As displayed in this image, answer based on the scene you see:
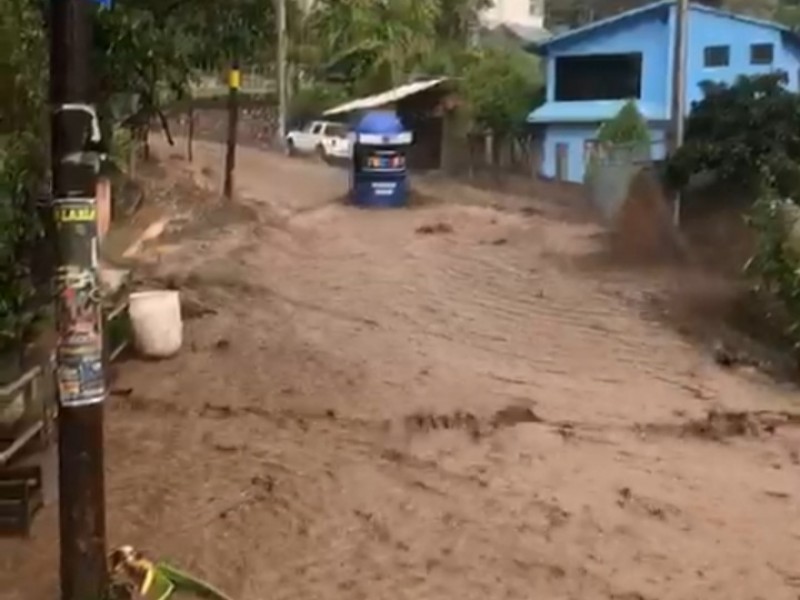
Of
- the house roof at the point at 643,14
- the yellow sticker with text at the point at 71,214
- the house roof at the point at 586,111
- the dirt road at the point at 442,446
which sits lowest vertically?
the dirt road at the point at 442,446

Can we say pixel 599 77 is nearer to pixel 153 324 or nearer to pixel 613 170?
pixel 613 170

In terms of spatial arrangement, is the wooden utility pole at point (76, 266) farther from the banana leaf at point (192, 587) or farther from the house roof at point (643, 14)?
the house roof at point (643, 14)

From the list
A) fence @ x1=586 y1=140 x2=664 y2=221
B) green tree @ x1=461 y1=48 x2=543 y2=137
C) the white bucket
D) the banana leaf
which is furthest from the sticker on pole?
green tree @ x1=461 y1=48 x2=543 y2=137

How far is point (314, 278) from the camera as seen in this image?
16109 mm

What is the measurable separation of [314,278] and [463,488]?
328 inches

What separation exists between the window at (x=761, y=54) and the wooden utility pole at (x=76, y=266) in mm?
23770

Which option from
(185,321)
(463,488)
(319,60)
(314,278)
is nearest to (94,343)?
(463,488)

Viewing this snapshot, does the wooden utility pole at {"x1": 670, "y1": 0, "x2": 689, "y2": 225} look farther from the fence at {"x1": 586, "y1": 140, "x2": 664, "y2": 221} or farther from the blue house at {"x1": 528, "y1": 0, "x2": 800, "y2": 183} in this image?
the blue house at {"x1": 528, "y1": 0, "x2": 800, "y2": 183}

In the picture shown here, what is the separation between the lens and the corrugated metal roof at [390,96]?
103 feet

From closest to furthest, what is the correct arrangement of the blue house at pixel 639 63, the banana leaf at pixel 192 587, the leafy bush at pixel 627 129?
the banana leaf at pixel 192 587
the leafy bush at pixel 627 129
the blue house at pixel 639 63

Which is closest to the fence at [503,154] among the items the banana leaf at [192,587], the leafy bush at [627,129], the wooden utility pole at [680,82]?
the leafy bush at [627,129]

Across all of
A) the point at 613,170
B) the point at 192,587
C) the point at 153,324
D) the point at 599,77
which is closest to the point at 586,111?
the point at 599,77

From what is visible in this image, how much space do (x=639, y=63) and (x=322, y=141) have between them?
27.9ft

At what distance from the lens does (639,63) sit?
27797mm
